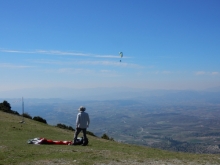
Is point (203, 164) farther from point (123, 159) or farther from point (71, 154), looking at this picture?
point (71, 154)

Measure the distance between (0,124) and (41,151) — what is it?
44.1 ft

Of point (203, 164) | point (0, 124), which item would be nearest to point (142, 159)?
point (203, 164)

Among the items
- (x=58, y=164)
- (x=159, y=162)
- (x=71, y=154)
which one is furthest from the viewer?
(x=71, y=154)

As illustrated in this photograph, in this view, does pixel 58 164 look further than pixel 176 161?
No

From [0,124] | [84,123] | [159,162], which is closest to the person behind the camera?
[159,162]

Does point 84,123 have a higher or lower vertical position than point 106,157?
higher

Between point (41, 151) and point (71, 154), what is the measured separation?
187 cm

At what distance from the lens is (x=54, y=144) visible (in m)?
17.6

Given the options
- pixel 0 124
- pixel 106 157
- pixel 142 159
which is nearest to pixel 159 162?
pixel 142 159

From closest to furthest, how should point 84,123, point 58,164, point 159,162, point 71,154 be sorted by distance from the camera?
point 58,164 < point 159,162 < point 71,154 < point 84,123

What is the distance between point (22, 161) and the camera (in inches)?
492

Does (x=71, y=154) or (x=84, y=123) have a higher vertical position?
(x=84, y=123)

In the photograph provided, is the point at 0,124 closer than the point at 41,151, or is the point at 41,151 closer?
the point at 41,151

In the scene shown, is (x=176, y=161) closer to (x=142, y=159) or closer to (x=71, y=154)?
(x=142, y=159)
